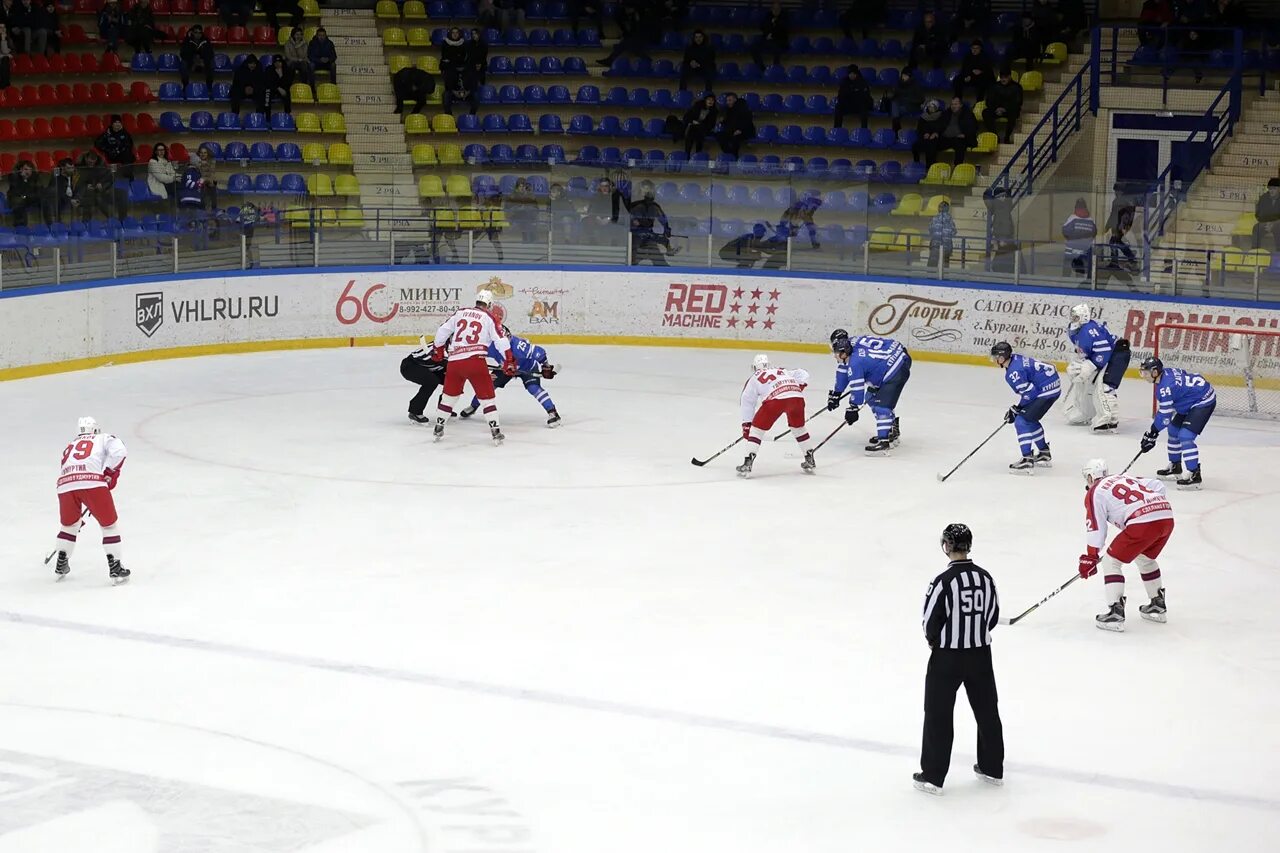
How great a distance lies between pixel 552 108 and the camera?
26.4m

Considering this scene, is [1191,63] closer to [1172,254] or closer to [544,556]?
[1172,254]

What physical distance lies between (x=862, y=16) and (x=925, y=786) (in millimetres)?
19412

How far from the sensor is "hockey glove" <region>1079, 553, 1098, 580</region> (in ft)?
34.2

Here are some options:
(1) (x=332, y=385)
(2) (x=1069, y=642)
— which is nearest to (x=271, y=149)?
(1) (x=332, y=385)

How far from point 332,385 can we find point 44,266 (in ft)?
10.7

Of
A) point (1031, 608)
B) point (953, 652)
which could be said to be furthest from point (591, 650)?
point (953, 652)

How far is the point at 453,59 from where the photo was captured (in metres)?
25.6

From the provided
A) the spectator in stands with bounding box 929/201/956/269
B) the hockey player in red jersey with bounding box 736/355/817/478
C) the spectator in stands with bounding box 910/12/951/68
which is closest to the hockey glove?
the hockey player in red jersey with bounding box 736/355/817/478

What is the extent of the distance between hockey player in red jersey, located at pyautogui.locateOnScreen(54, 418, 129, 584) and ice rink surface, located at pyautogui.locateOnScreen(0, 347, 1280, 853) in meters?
0.28

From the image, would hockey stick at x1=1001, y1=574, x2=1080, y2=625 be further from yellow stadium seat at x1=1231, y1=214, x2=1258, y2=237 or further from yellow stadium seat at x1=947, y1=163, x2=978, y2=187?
yellow stadium seat at x1=947, y1=163, x2=978, y2=187

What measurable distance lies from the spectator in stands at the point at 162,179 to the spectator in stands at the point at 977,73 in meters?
10.4

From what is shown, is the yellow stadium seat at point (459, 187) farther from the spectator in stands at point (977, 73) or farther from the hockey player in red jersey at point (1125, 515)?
the hockey player in red jersey at point (1125, 515)

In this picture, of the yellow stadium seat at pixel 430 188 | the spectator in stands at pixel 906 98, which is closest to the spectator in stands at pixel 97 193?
the yellow stadium seat at pixel 430 188

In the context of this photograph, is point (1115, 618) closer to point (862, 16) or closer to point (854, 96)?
point (854, 96)
